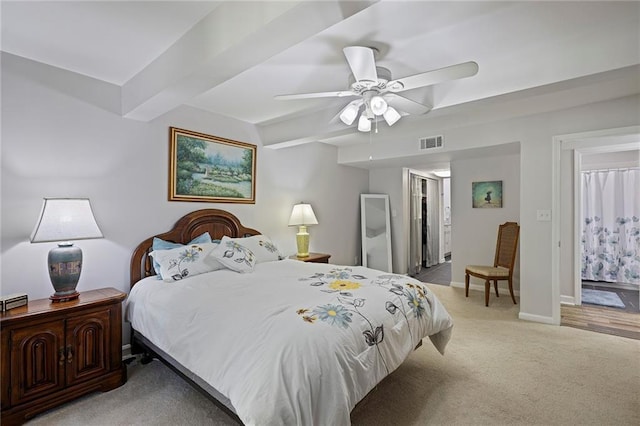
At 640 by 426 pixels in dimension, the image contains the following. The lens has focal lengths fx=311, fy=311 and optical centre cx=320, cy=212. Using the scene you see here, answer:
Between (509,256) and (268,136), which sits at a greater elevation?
(268,136)

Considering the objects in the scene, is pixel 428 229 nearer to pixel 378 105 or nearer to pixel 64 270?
Result: pixel 378 105

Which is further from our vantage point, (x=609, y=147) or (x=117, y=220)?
(x=609, y=147)

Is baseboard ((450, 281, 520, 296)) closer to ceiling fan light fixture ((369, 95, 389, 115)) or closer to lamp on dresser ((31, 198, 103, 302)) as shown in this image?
ceiling fan light fixture ((369, 95, 389, 115))

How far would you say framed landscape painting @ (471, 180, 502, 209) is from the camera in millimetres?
4852

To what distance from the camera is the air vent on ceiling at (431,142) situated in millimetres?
4266

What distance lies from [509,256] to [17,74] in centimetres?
559

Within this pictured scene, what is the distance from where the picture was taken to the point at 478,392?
85.7 inches

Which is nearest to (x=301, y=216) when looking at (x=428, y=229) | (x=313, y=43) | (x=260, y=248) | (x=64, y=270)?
(x=260, y=248)

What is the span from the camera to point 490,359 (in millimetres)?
2658

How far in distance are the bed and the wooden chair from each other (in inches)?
78.1

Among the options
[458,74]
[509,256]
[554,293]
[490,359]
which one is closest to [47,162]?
[458,74]

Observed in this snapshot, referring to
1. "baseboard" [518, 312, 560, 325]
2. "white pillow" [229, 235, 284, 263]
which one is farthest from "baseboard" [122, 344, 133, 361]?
"baseboard" [518, 312, 560, 325]

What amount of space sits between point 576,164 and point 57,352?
584 centimetres

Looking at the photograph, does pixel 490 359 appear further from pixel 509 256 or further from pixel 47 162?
pixel 47 162
